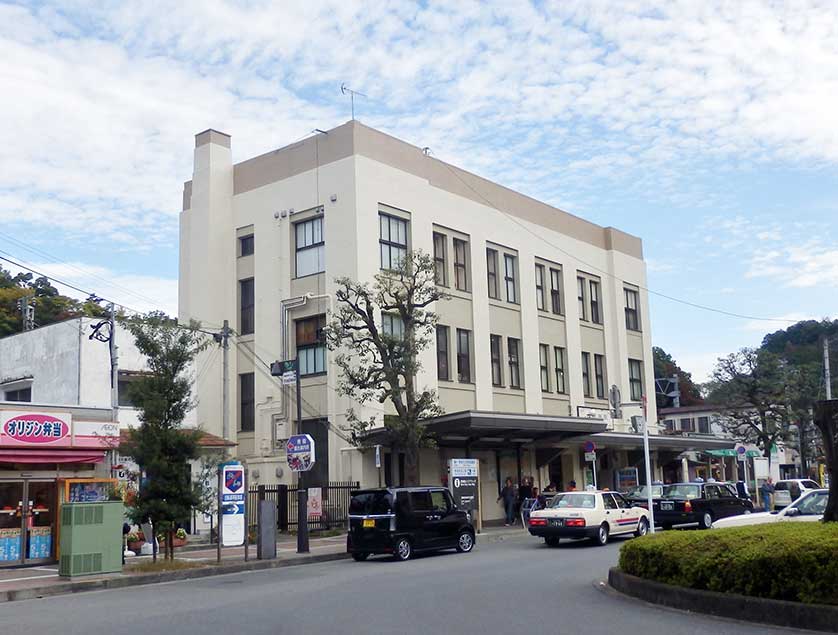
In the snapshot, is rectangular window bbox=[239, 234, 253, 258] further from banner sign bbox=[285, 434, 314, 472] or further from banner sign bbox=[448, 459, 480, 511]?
banner sign bbox=[285, 434, 314, 472]

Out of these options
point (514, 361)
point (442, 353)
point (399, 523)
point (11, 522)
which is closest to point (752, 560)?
point (399, 523)

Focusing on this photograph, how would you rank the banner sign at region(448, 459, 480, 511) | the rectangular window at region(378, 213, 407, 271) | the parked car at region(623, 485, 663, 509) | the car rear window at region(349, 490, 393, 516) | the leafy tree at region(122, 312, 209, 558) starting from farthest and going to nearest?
1. the rectangular window at region(378, 213, 407, 271)
2. the banner sign at region(448, 459, 480, 511)
3. the parked car at region(623, 485, 663, 509)
4. the car rear window at region(349, 490, 393, 516)
5. the leafy tree at region(122, 312, 209, 558)

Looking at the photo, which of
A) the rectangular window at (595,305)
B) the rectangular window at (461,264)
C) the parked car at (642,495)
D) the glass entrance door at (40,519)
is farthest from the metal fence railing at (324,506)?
the rectangular window at (595,305)

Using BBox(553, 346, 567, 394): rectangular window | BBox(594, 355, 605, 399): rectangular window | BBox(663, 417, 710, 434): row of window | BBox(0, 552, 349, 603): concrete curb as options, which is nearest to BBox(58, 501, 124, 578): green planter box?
BBox(0, 552, 349, 603): concrete curb

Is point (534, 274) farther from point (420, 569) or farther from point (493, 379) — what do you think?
point (420, 569)

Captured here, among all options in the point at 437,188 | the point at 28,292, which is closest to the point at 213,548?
the point at 437,188

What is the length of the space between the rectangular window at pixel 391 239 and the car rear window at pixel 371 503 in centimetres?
1290

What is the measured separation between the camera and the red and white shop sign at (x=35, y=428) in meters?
21.8

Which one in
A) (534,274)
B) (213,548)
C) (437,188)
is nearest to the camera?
(213,548)

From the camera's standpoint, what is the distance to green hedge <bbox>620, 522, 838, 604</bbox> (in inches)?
419

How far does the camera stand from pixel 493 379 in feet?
128

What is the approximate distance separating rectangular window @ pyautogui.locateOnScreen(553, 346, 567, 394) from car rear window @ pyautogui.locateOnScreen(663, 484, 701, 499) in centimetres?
1429

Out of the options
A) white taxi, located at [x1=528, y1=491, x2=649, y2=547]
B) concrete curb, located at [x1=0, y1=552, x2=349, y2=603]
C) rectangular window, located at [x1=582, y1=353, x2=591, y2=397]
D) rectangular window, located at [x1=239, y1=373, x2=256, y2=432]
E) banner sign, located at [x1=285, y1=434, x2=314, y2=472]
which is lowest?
concrete curb, located at [x1=0, y1=552, x2=349, y2=603]

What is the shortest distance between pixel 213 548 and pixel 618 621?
1747 centimetres
